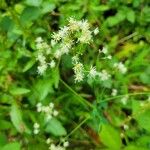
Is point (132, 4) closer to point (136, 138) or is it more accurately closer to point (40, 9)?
point (40, 9)

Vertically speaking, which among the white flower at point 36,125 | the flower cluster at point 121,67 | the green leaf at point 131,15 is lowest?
the white flower at point 36,125

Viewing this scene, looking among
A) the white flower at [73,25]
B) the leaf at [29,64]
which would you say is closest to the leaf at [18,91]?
the leaf at [29,64]

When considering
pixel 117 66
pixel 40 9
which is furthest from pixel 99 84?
pixel 40 9

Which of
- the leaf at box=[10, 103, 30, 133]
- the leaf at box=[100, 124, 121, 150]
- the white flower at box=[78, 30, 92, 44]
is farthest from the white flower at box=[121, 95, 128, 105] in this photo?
the white flower at box=[78, 30, 92, 44]

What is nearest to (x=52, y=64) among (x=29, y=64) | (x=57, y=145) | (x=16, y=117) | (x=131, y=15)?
(x=29, y=64)

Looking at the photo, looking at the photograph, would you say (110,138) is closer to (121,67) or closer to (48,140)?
(48,140)

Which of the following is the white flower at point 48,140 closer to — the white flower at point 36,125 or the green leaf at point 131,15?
the white flower at point 36,125
